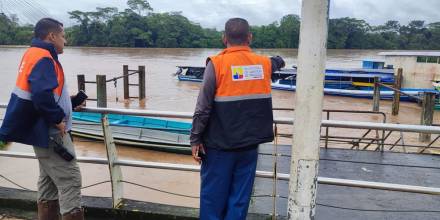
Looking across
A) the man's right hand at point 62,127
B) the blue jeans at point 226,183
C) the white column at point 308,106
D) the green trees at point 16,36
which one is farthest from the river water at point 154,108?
the green trees at point 16,36

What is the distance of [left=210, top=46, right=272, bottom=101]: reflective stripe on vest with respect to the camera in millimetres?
2277

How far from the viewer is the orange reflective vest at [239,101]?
2.29m

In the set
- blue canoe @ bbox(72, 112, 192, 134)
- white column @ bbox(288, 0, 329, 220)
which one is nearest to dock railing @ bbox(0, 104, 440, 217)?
white column @ bbox(288, 0, 329, 220)

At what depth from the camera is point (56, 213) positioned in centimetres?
285

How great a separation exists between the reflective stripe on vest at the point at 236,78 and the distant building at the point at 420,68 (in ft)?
80.6

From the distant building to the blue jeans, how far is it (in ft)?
80.6

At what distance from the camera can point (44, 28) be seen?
2559 millimetres

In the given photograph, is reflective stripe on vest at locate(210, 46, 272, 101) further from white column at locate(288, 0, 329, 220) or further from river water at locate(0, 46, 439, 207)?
river water at locate(0, 46, 439, 207)

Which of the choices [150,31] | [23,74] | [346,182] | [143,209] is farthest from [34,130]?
[150,31]

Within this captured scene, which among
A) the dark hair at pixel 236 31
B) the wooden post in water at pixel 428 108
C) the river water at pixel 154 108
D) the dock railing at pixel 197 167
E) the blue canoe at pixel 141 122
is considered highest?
the dark hair at pixel 236 31

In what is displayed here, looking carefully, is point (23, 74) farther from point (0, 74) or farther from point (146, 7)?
point (146, 7)

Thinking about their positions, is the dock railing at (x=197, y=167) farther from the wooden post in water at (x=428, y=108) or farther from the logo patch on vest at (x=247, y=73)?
the wooden post in water at (x=428, y=108)

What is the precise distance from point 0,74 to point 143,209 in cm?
3531

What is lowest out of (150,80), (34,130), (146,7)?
(150,80)
